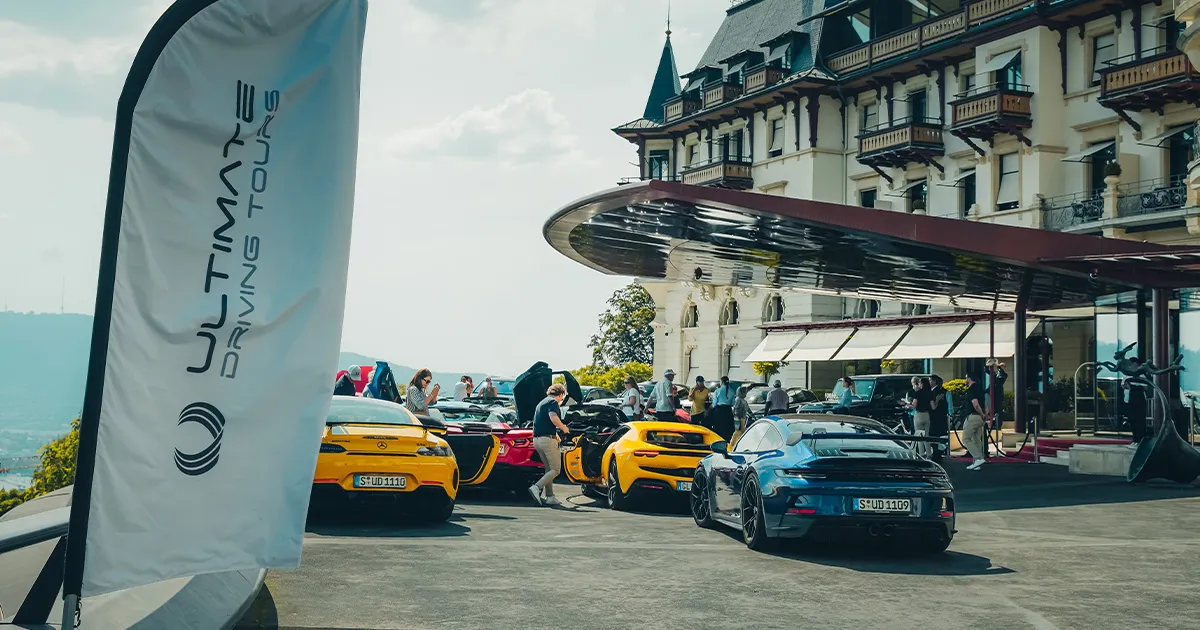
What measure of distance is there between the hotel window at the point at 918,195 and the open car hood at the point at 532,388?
97.3 feet

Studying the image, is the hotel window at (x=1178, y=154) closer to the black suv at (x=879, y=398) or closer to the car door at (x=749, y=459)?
the black suv at (x=879, y=398)

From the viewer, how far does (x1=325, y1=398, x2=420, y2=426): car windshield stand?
1361cm

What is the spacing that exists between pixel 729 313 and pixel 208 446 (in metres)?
55.2

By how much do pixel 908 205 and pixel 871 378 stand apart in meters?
17.7

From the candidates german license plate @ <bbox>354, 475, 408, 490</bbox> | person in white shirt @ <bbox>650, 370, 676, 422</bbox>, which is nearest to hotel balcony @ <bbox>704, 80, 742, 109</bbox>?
person in white shirt @ <bbox>650, 370, 676, 422</bbox>

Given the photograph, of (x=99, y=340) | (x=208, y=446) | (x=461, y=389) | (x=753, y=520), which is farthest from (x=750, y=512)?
(x=461, y=389)

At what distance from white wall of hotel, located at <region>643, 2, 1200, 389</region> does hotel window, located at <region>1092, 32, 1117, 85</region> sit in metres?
0.11

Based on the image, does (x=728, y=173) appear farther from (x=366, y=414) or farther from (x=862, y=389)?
(x=366, y=414)

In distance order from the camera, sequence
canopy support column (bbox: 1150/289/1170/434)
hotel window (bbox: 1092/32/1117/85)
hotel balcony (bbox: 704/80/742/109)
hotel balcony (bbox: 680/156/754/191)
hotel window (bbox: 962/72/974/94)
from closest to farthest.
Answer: canopy support column (bbox: 1150/289/1170/434), hotel window (bbox: 1092/32/1117/85), hotel window (bbox: 962/72/974/94), hotel balcony (bbox: 680/156/754/191), hotel balcony (bbox: 704/80/742/109)

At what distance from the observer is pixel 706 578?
32.1 feet

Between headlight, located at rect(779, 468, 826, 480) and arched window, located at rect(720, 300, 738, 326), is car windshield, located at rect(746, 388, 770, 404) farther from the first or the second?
headlight, located at rect(779, 468, 826, 480)

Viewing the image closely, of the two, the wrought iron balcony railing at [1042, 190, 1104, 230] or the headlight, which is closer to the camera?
the headlight

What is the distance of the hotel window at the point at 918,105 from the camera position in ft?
157

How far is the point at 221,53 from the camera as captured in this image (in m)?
5.28
